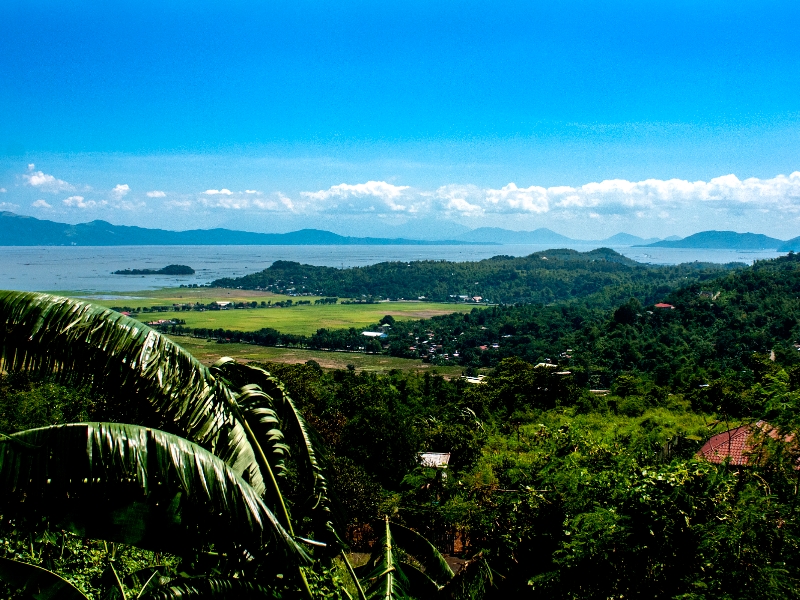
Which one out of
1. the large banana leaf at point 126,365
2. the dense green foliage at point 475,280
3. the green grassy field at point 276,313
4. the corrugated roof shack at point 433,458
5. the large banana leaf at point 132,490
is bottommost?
the green grassy field at point 276,313

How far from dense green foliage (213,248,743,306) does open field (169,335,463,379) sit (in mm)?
49014

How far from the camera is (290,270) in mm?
120312

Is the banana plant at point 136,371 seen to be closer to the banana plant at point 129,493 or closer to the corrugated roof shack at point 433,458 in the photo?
the banana plant at point 129,493

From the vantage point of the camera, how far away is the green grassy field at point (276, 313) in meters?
64.0

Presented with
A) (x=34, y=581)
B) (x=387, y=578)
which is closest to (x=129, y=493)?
(x=34, y=581)

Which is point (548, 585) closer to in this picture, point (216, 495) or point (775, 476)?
point (775, 476)

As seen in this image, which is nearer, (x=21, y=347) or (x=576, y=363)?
(x=21, y=347)

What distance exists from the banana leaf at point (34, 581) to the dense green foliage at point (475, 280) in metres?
94.3

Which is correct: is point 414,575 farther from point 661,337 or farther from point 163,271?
point 163,271

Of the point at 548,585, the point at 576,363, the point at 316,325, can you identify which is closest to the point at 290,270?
the point at 316,325

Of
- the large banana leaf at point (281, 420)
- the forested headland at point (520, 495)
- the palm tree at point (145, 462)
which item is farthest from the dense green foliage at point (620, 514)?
the palm tree at point (145, 462)

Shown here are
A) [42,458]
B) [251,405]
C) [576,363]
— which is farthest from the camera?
[576,363]

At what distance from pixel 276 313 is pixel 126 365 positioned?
7437 cm

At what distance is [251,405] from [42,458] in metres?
1.55
